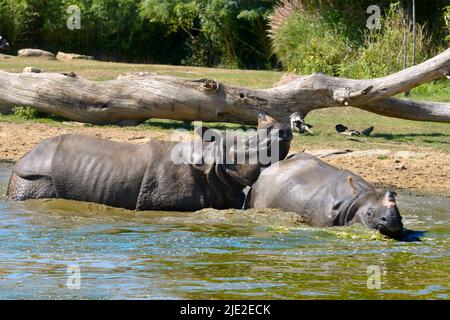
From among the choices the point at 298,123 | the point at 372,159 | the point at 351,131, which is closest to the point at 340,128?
the point at 351,131

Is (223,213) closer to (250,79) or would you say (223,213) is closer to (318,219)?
(318,219)

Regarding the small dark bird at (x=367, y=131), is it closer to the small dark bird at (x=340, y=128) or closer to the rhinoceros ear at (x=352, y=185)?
the small dark bird at (x=340, y=128)

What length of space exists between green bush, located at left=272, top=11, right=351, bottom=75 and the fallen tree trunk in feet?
22.3

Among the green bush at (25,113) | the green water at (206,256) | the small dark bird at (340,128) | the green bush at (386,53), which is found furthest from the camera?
the green bush at (386,53)

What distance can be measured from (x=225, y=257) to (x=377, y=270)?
1242 millimetres

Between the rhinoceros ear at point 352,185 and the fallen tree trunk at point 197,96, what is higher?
the fallen tree trunk at point 197,96

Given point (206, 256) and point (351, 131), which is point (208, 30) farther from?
point (206, 256)

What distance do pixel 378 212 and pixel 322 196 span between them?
79cm

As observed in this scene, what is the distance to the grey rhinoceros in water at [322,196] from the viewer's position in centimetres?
873

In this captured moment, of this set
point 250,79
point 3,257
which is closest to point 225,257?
point 3,257

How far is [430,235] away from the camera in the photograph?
9.38 meters

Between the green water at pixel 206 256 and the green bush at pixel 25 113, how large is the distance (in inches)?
224

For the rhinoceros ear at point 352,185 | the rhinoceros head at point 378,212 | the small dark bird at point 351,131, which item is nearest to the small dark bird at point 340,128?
the small dark bird at point 351,131

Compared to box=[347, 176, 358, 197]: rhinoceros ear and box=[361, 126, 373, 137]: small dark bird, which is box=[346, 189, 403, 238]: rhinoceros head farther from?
box=[361, 126, 373, 137]: small dark bird
